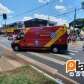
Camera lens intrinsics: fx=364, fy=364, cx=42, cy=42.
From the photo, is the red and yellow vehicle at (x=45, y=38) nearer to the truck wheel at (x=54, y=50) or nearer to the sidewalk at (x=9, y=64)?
the truck wheel at (x=54, y=50)

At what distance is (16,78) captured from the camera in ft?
48.2

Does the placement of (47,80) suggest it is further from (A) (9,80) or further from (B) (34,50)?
(B) (34,50)

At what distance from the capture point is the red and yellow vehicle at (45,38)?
32125 mm

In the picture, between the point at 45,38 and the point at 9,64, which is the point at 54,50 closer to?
the point at 45,38

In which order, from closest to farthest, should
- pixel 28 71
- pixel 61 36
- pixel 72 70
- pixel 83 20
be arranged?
1. pixel 72 70
2. pixel 28 71
3. pixel 61 36
4. pixel 83 20

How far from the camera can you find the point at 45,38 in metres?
32.7

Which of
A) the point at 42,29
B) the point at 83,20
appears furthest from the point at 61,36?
the point at 83,20

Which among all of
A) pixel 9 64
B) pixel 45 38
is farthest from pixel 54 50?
pixel 9 64

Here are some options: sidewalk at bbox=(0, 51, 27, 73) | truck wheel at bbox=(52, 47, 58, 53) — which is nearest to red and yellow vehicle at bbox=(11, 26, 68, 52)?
truck wheel at bbox=(52, 47, 58, 53)

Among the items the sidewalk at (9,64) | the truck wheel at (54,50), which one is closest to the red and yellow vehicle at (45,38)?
the truck wheel at (54,50)

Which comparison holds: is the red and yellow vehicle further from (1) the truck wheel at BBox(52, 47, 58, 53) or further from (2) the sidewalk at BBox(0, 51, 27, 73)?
(2) the sidewalk at BBox(0, 51, 27, 73)

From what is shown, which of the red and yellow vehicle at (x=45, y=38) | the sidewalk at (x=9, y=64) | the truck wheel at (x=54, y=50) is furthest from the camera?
the truck wheel at (x=54, y=50)

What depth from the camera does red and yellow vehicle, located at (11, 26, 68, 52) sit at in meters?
32.1

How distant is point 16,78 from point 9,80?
39 cm
